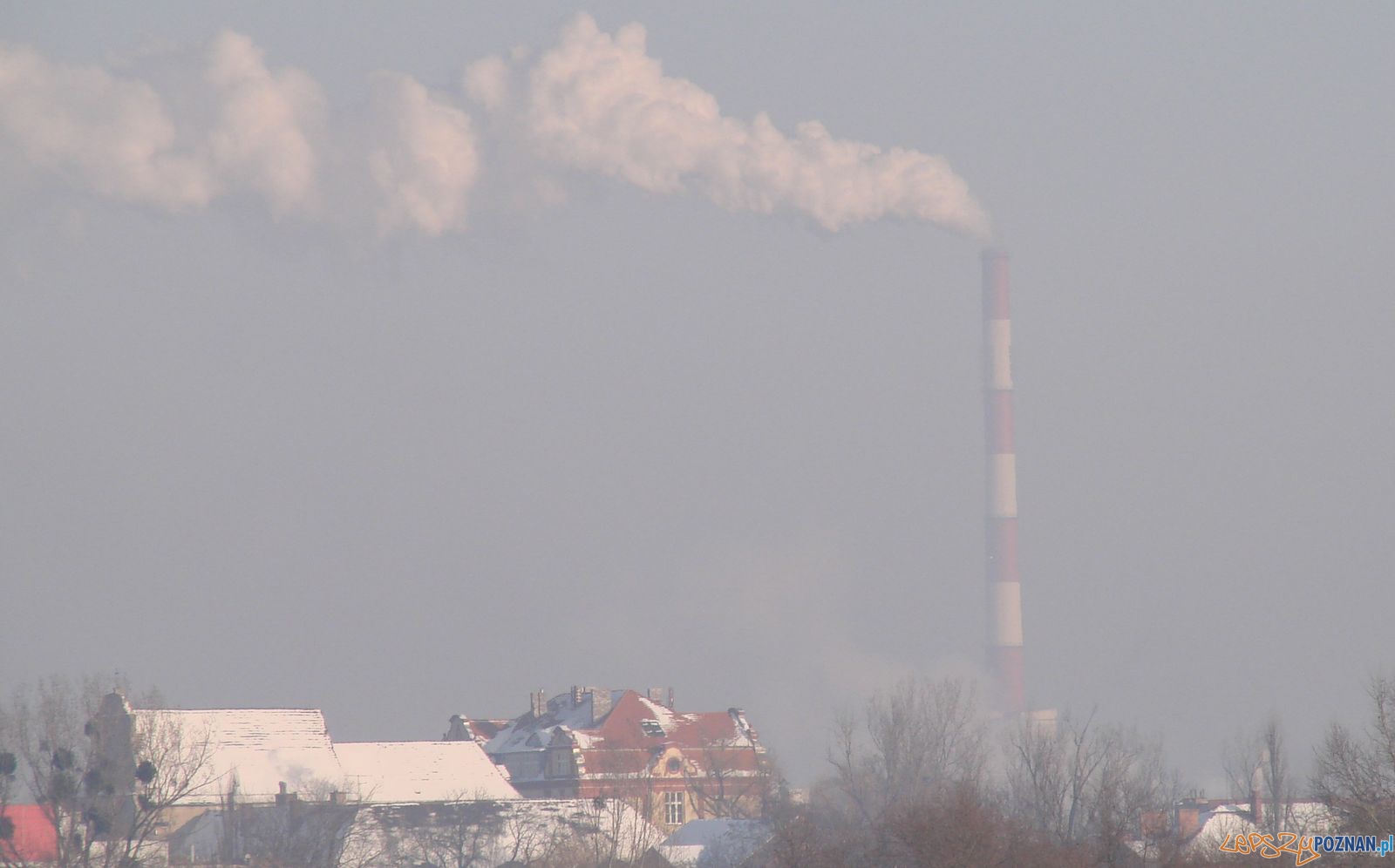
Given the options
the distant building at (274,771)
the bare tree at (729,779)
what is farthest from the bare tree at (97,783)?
the bare tree at (729,779)

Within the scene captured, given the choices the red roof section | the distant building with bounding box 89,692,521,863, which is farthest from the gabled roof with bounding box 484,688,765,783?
the red roof section

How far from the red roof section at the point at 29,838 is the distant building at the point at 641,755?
51.0 ft

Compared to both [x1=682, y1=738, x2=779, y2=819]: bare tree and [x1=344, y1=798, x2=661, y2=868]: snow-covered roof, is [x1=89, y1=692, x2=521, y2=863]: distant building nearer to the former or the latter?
[x1=344, y1=798, x2=661, y2=868]: snow-covered roof

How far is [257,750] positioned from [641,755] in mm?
12112

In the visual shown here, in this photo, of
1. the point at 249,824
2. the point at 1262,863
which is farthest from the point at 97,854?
the point at 1262,863

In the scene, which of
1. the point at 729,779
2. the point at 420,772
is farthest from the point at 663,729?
the point at 420,772

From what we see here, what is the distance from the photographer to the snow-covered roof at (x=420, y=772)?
1986 inches

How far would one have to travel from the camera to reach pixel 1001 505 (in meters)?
63.2

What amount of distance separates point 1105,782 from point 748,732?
26.2 meters

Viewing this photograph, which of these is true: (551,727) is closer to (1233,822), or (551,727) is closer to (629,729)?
(629,729)

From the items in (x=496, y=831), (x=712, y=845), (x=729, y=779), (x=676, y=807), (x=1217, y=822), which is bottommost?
(x=712, y=845)

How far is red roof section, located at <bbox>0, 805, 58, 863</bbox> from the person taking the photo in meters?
33.4

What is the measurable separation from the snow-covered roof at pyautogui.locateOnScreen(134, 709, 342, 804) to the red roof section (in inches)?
204

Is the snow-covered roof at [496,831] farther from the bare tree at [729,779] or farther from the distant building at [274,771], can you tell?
the bare tree at [729,779]
